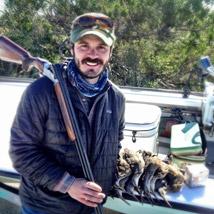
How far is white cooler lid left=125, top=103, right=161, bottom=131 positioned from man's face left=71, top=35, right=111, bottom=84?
1.04 m

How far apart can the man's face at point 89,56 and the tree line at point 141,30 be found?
20.7ft

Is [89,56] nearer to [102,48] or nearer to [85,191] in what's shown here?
[102,48]

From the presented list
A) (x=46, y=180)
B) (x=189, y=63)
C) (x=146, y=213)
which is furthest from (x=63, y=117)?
(x=189, y=63)

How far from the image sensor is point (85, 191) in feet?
5.71

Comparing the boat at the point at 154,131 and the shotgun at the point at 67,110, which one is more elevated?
the shotgun at the point at 67,110

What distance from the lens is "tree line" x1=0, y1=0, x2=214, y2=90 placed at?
8461mm

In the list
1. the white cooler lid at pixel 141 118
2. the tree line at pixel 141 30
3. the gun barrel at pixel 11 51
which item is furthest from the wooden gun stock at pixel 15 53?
the tree line at pixel 141 30

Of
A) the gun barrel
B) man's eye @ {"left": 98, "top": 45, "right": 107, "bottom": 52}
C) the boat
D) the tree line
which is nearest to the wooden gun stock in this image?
the gun barrel

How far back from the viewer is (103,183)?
1939 mm

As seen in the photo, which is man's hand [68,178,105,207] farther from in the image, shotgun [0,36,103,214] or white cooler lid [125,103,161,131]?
white cooler lid [125,103,161,131]

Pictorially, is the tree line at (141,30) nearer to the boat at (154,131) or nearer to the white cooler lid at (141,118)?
the boat at (154,131)

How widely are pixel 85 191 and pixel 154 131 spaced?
48.2 inches

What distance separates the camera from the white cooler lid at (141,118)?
9.32 ft

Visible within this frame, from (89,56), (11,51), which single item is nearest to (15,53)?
(11,51)
